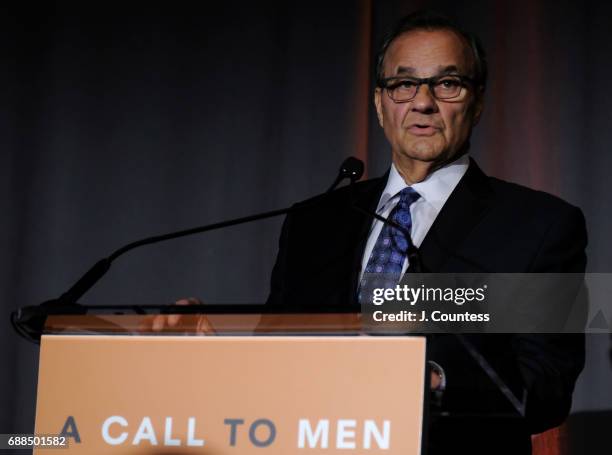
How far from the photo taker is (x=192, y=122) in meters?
2.87

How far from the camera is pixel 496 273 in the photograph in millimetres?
1732

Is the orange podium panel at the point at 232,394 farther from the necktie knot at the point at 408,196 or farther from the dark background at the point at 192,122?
the dark background at the point at 192,122

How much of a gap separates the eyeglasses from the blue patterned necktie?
262 millimetres

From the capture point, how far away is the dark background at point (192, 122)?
257cm

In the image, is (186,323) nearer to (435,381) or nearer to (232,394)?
(232,394)

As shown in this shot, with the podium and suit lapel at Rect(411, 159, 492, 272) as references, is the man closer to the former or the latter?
suit lapel at Rect(411, 159, 492, 272)

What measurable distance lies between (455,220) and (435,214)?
90 millimetres

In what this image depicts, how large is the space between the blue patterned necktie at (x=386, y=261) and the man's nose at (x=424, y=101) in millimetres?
229

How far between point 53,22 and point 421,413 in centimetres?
227

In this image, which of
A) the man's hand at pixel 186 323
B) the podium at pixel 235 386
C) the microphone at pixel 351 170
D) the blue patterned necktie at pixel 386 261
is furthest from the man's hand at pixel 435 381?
the blue patterned necktie at pixel 386 261

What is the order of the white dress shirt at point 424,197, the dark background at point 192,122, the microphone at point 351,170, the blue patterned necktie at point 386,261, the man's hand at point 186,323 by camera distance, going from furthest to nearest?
the dark background at point 192,122
the white dress shirt at point 424,197
the blue patterned necktie at point 386,261
the microphone at point 351,170
the man's hand at point 186,323

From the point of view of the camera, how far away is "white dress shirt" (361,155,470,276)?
189 cm

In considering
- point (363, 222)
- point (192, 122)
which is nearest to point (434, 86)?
point (363, 222)

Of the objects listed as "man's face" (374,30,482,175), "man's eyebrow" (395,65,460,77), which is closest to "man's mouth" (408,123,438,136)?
"man's face" (374,30,482,175)
